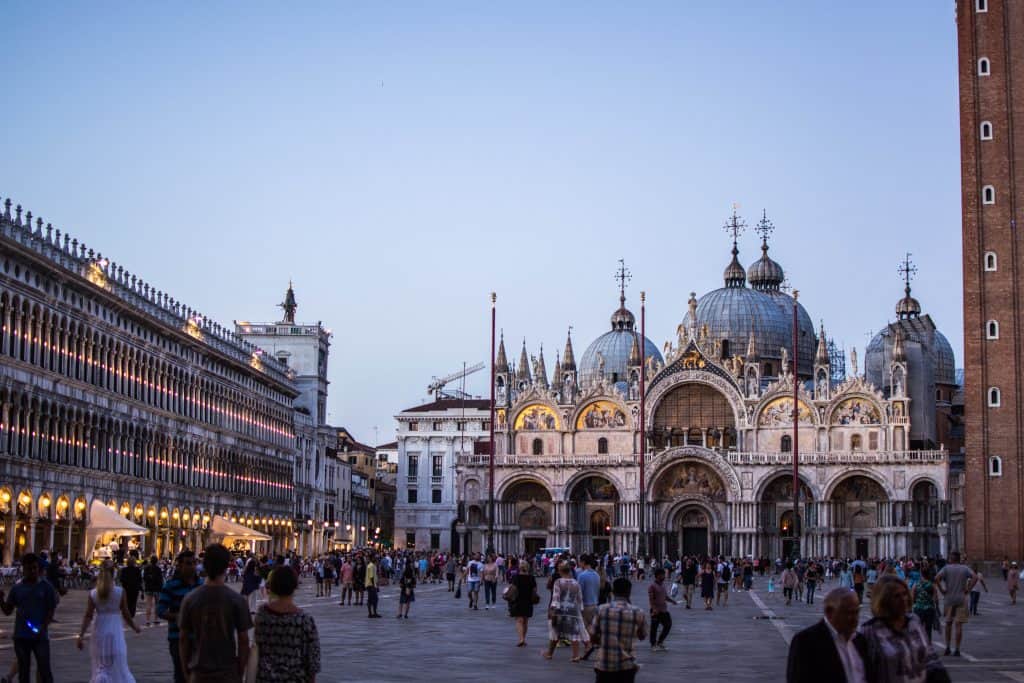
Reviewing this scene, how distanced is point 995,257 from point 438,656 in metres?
51.8

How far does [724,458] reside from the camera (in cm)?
9181

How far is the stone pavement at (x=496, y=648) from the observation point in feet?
70.1

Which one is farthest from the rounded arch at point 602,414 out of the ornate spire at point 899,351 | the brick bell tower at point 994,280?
the brick bell tower at point 994,280

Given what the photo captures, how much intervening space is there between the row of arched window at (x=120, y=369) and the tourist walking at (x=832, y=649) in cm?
4291

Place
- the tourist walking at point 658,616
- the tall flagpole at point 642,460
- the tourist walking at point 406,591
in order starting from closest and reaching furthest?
the tourist walking at point 658,616 < the tourist walking at point 406,591 < the tall flagpole at point 642,460

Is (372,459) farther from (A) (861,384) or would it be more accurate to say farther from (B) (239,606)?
(B) (239,606)

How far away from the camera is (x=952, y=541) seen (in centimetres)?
8888

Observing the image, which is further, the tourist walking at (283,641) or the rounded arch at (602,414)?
the rounded arch at (602,414)

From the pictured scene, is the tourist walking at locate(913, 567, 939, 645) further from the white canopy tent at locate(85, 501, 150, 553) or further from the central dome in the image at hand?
the central dome

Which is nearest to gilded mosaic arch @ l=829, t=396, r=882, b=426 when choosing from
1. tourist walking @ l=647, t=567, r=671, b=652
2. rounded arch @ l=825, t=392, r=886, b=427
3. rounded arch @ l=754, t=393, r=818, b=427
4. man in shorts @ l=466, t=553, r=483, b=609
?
rounded arch @ l=825, t=392, r=886, b=427

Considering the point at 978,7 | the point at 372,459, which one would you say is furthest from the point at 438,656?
the point at 372,459

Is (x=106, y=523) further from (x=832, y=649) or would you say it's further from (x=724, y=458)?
(x=724, y=458)

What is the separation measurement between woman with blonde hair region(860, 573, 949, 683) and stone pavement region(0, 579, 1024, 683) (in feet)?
36.3

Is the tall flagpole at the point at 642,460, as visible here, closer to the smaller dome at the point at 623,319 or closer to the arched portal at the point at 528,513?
the arched portal at the point at 528,513
